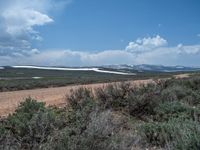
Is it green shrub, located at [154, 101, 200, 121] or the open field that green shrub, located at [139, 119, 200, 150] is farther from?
the open field

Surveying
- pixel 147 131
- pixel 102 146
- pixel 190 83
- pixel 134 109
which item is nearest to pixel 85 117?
pixel 147 131

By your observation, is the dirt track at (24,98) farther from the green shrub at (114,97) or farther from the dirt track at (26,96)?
the green shrub at (114,97)

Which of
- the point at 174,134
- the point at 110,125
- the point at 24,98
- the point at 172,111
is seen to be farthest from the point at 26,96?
the point at 174,134

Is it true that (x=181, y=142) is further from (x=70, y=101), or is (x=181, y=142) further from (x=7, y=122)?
(x=70, y=101)

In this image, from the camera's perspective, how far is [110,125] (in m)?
8.63

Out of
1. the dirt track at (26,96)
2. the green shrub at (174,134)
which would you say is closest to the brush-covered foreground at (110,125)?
the green shrub at (174,134)

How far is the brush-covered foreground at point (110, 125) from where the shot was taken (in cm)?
726

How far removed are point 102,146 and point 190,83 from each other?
20.2 m

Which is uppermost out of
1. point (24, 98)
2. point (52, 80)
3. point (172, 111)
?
point (172, 111)

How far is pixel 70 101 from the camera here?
17344mm

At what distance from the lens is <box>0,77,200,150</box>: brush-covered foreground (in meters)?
7.26

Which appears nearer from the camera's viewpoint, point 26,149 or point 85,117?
point 26,149

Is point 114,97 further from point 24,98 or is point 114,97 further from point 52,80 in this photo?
point 52,80

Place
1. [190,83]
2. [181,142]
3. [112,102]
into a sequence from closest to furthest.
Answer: [181,142], [112,102], [190,83]
